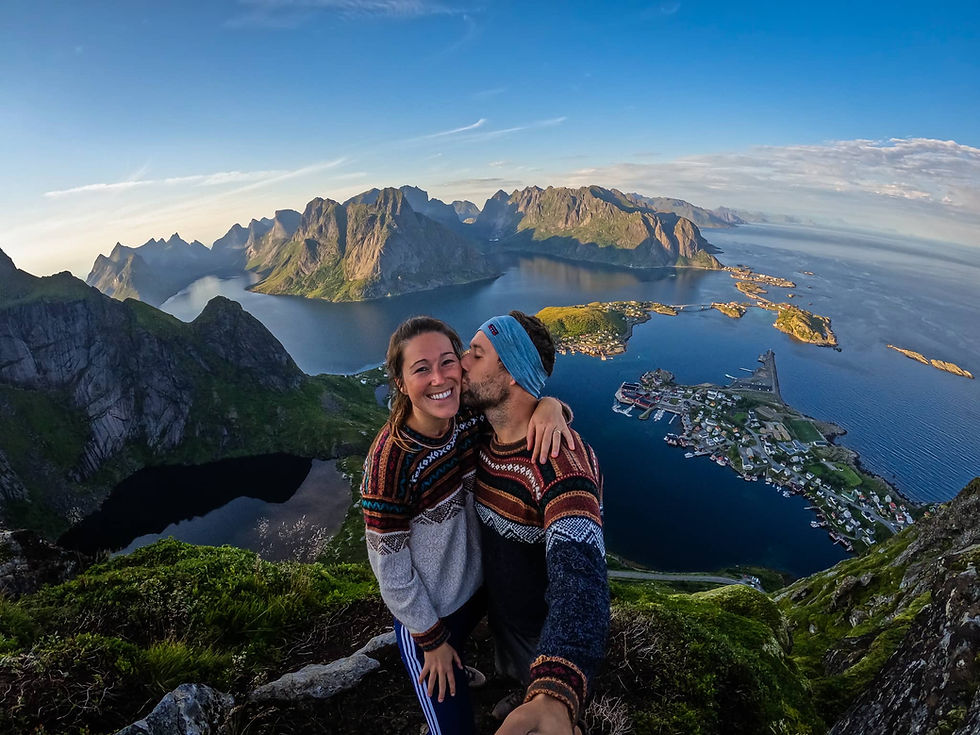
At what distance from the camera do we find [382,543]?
3760 millimetres

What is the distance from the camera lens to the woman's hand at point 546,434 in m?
3.43

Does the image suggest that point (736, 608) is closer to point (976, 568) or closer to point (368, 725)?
point (976, 568)

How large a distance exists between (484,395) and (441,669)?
2.73m

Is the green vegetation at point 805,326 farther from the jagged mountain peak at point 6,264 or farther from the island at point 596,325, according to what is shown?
the jagged mountain peak at point 6,264

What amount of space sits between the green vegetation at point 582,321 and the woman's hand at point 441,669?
15494 centimetres

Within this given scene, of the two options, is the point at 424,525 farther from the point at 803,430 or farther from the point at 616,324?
the point at 616,324

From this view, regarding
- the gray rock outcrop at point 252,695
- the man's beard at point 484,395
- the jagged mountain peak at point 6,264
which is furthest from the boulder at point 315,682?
the jagged mountain peak at point 6,264

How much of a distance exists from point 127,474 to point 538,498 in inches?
4386

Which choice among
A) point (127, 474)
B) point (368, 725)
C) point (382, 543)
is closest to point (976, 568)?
point (382, 543)

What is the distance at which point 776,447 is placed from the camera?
8750 cm

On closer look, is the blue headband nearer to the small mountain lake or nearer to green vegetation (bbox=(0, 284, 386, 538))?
the small mountain lake

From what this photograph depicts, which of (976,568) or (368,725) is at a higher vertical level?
(976,568)

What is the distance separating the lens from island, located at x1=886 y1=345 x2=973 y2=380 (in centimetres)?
12750

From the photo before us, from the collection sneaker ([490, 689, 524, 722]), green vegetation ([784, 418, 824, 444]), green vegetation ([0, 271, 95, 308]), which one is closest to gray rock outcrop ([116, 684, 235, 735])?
sneaker ([490, 689, 524, 722])
